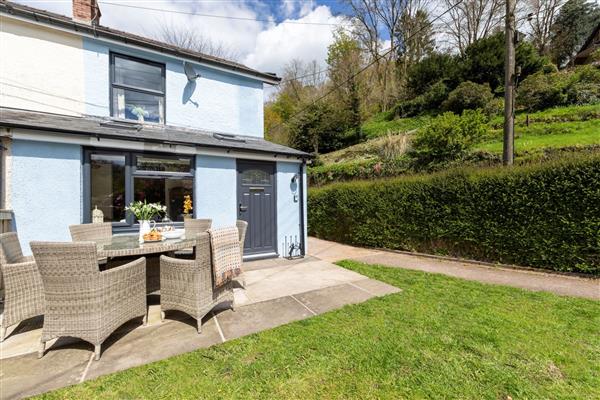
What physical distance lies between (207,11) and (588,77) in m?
19.9

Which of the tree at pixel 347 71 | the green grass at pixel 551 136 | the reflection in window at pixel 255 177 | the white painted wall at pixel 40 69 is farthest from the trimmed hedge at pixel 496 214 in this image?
the tree at pixel 347 71

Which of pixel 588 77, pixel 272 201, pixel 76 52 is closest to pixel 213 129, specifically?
pixel 272 201

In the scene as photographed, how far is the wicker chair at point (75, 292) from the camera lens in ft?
8.41

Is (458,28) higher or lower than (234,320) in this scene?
A: higher

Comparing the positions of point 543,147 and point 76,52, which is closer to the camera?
point 76,52

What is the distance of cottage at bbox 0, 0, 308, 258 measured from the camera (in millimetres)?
4766

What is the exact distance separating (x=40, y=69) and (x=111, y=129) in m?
2.30

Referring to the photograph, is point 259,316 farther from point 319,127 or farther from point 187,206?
point 319,127

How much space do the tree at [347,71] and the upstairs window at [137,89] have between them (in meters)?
15.4

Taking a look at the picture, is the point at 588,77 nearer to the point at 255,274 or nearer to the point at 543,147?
the point at 543,147

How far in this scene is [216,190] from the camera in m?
6.39

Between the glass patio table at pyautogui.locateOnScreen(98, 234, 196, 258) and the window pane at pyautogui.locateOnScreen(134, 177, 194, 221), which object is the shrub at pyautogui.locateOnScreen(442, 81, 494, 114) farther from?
the glass patio table at pyautogui.locateOnScreen(98, 234, 196, 258)

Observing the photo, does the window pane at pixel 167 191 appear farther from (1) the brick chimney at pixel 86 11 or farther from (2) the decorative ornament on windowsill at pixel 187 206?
(1) the brick chimney at pixel 86 11

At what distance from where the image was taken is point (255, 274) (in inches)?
219
